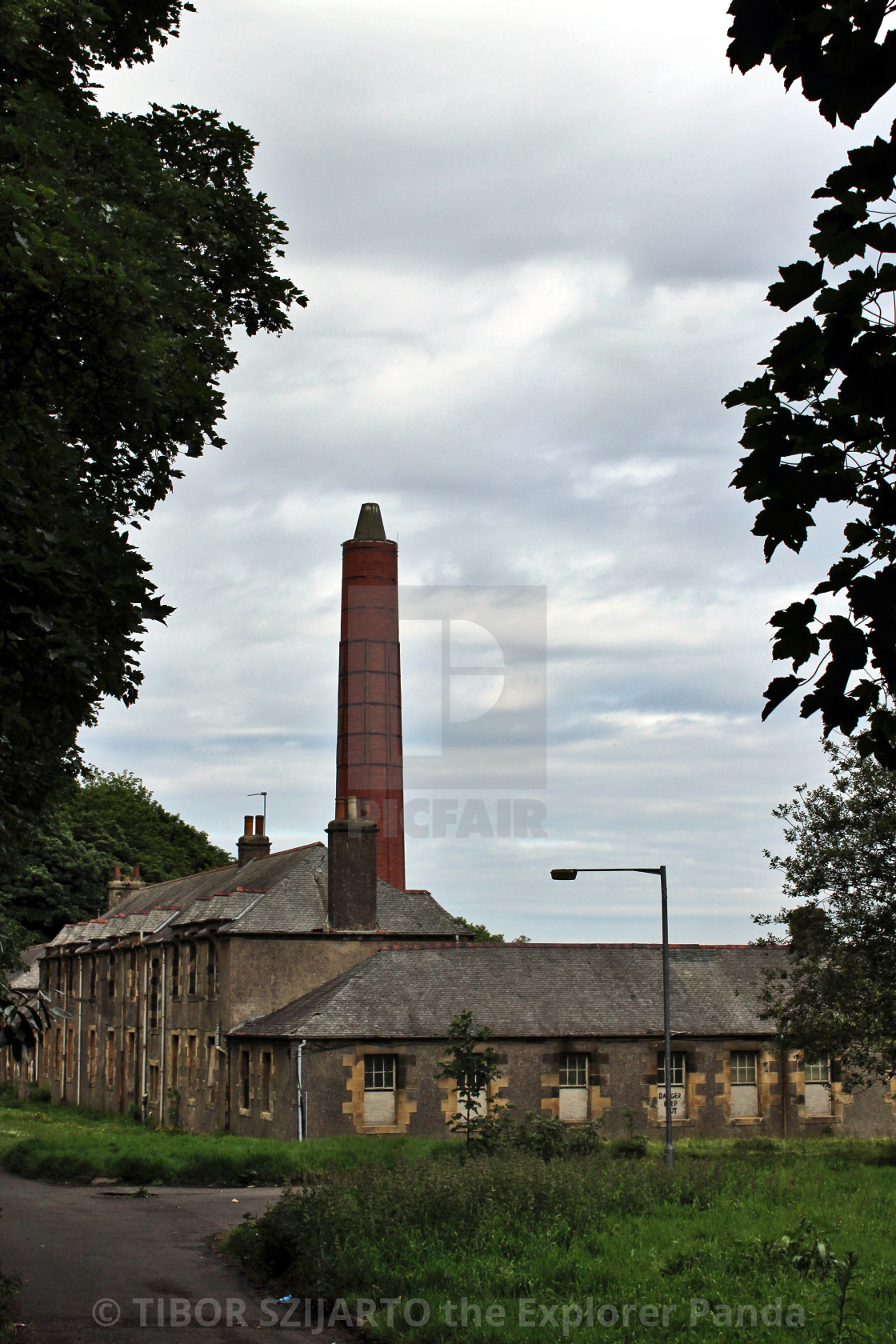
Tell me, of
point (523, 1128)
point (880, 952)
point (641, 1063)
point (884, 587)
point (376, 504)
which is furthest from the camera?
point (376, 504)

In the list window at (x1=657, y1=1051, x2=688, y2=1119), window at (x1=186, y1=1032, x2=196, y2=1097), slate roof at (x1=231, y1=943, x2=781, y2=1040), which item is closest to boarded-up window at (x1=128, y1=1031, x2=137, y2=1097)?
window at (x1=186, y1=1032, x2=196, y2=1097)

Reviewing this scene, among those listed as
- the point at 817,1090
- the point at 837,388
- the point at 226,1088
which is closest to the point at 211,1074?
the point at 226,1088

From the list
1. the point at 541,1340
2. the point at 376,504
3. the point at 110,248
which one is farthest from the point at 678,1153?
the point at 376,504

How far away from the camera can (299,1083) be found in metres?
32.4

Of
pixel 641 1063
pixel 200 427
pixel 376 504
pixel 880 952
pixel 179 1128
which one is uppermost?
pixel 376 504

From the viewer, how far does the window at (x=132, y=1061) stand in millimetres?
46344

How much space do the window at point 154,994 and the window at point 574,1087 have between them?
1694cm

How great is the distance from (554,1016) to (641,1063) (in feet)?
8.83

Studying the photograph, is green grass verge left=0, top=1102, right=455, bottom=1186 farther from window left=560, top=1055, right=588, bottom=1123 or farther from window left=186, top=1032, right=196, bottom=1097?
window left=186, top=1032, right=196, bottom=1097

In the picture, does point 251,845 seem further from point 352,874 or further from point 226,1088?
point 226,1088

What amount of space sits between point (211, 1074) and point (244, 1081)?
103 inches

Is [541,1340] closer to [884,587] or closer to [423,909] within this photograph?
[884,587]

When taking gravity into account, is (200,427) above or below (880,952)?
above

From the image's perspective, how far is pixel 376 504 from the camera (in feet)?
177
